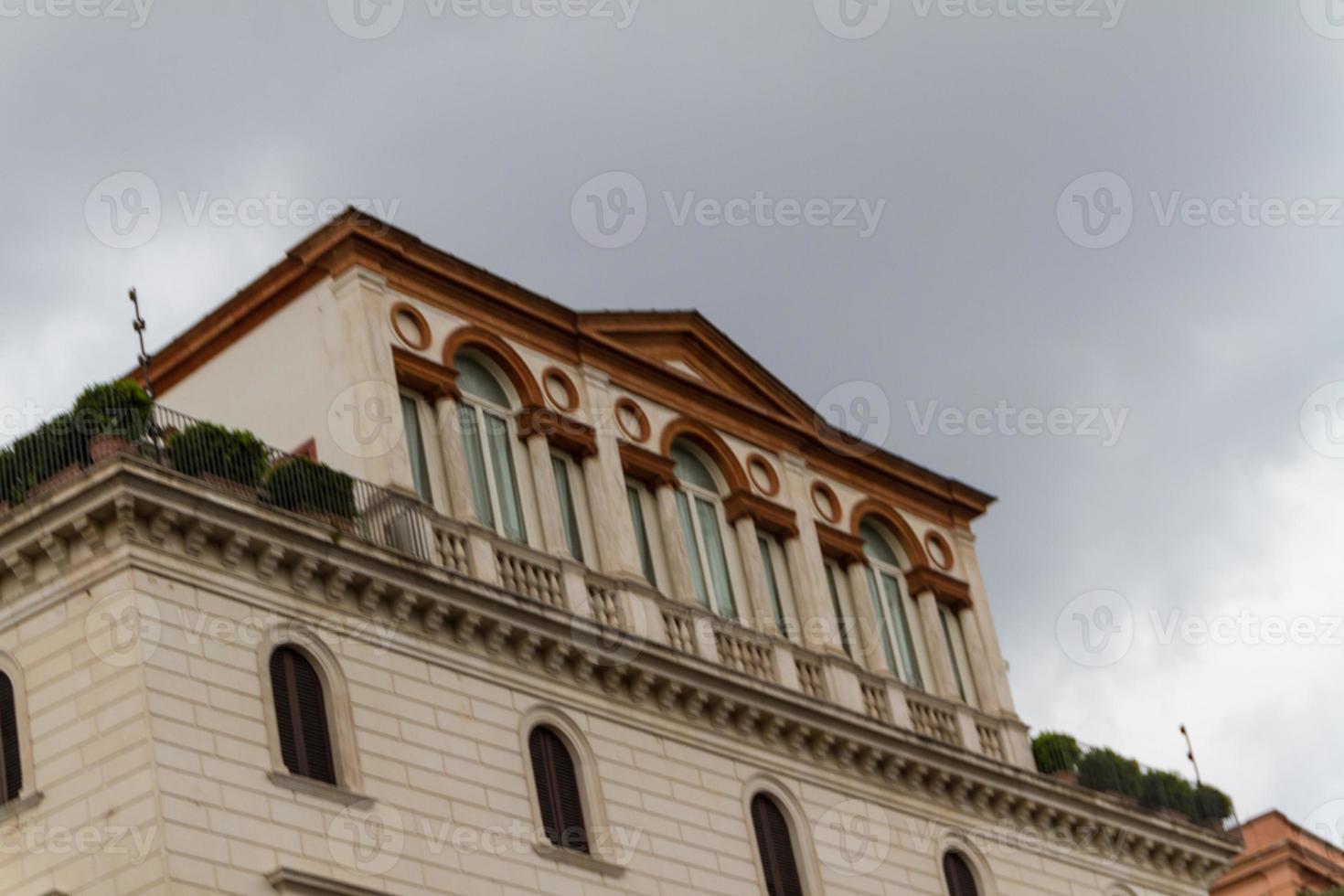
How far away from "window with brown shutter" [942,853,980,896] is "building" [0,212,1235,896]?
9 centimetres

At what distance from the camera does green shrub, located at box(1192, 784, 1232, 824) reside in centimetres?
4653

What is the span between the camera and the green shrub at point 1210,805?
153 feet

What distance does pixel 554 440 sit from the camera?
→ 3884 cm

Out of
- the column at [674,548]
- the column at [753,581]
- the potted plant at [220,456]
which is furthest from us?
the column at [753,581]

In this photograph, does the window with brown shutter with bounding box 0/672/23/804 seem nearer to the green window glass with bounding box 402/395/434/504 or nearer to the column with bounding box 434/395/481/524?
the green window glass with bounding box 402/395/434/504

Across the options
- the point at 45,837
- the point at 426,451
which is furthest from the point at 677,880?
the point at 45,837

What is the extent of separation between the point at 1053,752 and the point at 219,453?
16.7 meters

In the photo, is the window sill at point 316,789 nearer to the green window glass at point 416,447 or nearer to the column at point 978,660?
the green window glass at point 416,447

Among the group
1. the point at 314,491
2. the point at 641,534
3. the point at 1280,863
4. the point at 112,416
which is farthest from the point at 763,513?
the point at 1280,863

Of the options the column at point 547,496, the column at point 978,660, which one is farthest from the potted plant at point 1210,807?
the column at point 547,496

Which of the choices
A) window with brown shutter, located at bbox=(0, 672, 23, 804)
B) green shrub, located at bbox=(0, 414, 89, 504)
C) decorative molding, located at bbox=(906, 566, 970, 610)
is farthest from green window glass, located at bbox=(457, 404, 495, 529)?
decorative molding, located at bbox=(906, 566, 970, 610)

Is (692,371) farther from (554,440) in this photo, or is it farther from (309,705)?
(309,705)

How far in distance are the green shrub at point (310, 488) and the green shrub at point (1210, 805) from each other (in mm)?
18254

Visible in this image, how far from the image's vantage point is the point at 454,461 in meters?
36.8
